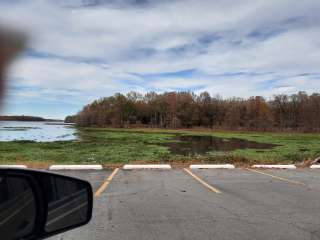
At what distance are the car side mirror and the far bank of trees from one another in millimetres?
93330

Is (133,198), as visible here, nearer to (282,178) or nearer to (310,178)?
(282,178)

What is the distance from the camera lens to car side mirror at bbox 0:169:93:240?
1.58 meters

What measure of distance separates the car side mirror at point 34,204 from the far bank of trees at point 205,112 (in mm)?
93330

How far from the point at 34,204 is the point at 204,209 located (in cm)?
535

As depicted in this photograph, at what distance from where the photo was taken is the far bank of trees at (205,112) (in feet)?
324

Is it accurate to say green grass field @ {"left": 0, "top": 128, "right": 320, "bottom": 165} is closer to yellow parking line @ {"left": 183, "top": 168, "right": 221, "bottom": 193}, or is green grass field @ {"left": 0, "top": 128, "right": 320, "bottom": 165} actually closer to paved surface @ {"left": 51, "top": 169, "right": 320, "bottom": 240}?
yellow parking line @ {"left": 183, "top": 168, "right": 221, "bottom": 193}

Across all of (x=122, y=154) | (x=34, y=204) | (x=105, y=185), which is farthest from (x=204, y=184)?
(x=122, y=154)

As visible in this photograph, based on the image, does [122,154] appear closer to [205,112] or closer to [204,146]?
[204,146]

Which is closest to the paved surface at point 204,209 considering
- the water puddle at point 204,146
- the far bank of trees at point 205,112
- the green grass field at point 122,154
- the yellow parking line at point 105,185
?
the yellow parking line at point 105,185

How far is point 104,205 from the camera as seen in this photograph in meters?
7.08

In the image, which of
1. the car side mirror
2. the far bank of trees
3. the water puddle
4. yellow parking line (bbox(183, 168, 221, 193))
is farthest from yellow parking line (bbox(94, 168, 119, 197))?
the far bank of trees

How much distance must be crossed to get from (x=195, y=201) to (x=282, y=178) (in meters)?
4.71

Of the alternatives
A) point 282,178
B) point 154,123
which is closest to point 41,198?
point 282,178

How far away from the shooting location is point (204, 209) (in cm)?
679
